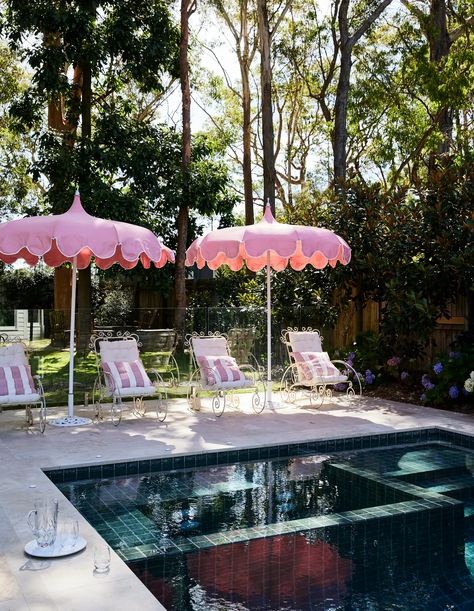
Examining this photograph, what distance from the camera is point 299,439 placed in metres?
8.21

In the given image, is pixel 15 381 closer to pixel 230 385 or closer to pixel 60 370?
pixel 60 370

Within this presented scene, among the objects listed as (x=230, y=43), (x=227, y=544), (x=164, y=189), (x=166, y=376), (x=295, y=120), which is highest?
(x=230, y=43)

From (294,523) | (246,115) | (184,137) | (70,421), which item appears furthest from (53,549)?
(246,115)

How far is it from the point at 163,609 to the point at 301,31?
996 inches

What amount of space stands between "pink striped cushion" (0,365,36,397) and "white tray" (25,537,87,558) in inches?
165

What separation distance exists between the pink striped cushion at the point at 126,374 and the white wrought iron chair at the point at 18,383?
3.29 feet

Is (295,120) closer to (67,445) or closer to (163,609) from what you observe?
(67,445)

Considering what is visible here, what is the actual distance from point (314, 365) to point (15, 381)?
4.49 metres

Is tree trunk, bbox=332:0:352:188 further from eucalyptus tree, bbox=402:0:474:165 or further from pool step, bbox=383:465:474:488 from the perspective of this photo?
pool step, bbox=383:465:474:488

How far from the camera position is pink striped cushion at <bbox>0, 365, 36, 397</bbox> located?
8469 millimetres

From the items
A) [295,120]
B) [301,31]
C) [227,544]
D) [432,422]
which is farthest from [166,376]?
[295,120]

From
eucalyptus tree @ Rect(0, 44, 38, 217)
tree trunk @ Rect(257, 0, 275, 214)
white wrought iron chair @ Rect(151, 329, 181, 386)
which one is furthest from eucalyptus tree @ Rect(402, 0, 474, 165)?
eucalyptus tree @ Rect(0, 44, 38, 217)

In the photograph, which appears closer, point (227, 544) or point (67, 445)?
point (227, 544)

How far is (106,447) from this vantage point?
25.5 ft
